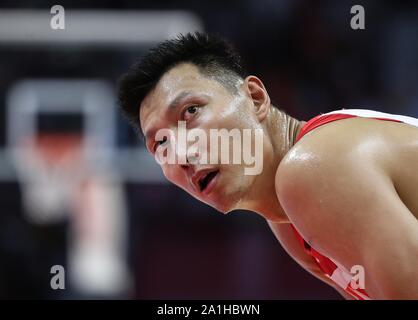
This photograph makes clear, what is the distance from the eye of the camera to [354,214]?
2.21 meters

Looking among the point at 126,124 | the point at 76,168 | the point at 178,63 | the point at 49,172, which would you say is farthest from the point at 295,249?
the point at 49,172

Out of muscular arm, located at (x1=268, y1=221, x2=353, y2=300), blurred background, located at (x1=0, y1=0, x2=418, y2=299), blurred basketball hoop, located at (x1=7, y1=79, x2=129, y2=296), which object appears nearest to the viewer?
muscular arm, located at (x1=268, y1=221, x2=353, y2=300)

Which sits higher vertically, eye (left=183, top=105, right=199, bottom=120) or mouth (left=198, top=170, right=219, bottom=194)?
eye (left=183, top=105, right=199, bottom=120)

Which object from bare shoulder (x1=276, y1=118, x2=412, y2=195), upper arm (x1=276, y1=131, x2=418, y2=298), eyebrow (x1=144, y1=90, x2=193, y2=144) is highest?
eyebrow (x1=144, y1=90, x2=193, y2=144)

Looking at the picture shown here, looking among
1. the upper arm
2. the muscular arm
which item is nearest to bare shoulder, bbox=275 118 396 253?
the upper arm

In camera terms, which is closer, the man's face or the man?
the man

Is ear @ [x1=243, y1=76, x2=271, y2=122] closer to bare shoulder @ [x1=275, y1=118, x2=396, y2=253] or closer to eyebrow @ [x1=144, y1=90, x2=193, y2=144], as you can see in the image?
eyebrow @ [x1=144, y1=90, x2=193, y2=144]

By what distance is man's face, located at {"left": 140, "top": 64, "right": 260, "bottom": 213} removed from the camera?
2.83m

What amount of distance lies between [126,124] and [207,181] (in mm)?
5902

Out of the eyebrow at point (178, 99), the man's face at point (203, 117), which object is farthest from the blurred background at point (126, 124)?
the eyebrow at point (178, 99)

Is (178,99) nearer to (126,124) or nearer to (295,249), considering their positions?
(295,249)

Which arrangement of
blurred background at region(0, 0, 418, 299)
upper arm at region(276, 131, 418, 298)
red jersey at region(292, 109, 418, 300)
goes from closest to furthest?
1. upper arm at region(276, 131, 418, 298)
2. red jersey at region(292, 109, 418, 300)
3. blurred background at region(0, 0, 418, 299)

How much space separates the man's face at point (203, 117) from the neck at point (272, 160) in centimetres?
5

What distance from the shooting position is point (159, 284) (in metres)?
7.59
